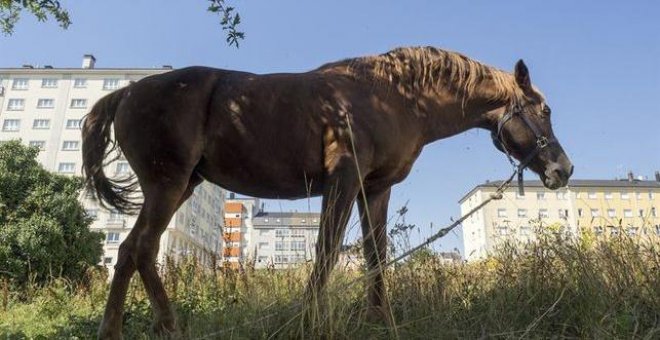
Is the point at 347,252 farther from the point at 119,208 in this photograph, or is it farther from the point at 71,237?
the point at 71,237

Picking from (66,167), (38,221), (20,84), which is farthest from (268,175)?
(20,84)

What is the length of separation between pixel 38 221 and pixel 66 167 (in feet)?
159

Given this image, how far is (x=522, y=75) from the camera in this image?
383 centimetres

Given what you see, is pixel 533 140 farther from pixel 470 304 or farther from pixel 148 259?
pixel 148 259

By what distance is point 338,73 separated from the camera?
357cm

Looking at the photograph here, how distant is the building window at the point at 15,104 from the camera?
70.8 metres

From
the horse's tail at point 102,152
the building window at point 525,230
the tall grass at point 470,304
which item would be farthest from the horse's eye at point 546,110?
the horse's tail at point 102,152

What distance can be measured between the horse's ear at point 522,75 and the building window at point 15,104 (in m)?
81.7

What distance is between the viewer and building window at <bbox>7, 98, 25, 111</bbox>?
7081 cm

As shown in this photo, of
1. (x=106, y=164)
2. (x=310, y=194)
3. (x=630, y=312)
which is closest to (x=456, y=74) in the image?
(x=310, y=194)

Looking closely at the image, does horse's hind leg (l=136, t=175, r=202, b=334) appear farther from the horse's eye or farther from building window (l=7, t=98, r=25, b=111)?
building window (l=7, t=98, r=25, b=111)

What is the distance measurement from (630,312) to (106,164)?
12.9ft

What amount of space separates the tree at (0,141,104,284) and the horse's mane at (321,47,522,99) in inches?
851

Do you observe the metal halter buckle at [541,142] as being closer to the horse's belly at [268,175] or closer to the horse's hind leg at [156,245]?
the horse's belly at [268,175]
